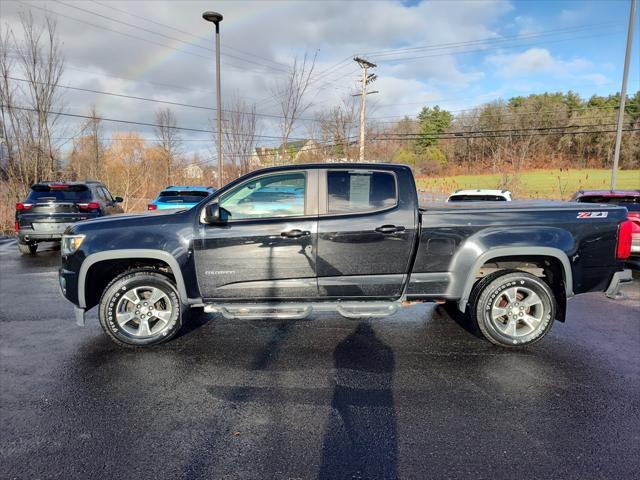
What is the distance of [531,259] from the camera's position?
435 centimetres

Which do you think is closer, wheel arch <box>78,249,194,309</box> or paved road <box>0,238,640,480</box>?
paved road <box>0,238,640,480</box>

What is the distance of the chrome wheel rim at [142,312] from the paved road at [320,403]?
0.24 metres

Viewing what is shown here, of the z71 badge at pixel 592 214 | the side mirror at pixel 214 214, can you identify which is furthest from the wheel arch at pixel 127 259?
the z71 badge at pixel 592 214

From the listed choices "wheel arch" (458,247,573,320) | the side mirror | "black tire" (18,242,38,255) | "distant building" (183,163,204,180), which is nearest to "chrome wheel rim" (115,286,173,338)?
the side mirror

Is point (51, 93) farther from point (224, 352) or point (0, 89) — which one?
point (224, 352)

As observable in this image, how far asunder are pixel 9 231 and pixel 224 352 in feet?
46.4

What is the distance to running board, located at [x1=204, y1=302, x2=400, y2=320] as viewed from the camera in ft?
13.5

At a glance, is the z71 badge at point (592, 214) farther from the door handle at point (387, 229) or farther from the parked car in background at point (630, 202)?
the parked car in background at point (630, 202)

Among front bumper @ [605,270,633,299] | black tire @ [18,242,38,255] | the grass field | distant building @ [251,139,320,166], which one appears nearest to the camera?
front bumper @ [605,270,633,299]

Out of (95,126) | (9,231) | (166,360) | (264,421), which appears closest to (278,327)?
(166,360)

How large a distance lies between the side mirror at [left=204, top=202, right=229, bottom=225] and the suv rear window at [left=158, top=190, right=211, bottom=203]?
6.26 meters

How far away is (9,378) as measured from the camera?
3545 millimetres

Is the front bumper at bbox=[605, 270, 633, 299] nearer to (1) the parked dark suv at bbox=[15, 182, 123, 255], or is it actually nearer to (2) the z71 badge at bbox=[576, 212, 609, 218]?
(2) the z71 badge at bbox=[576, 212, 609, 218]

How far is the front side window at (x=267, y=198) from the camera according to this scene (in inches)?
167
